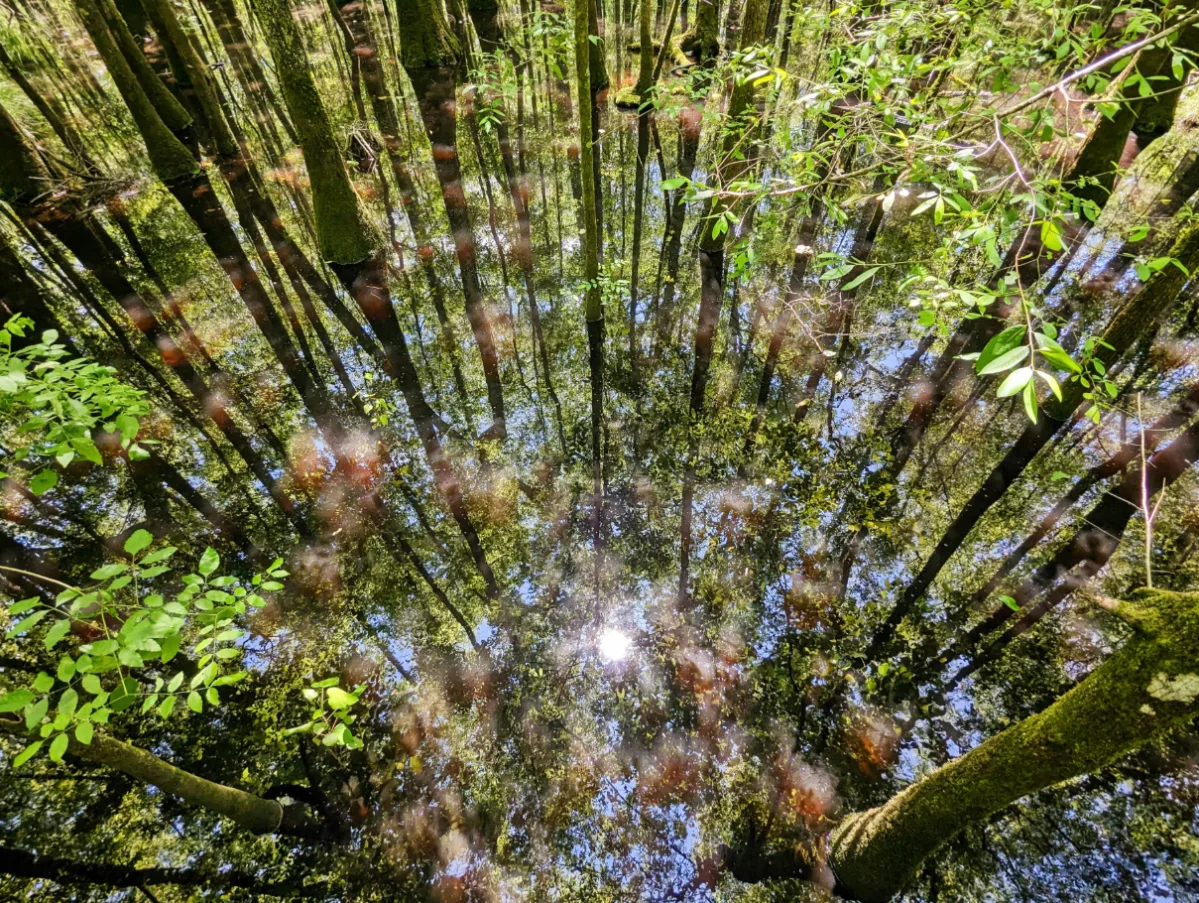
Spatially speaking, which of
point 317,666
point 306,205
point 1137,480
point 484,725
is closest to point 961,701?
point 1137,480

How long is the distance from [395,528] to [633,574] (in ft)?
7.81

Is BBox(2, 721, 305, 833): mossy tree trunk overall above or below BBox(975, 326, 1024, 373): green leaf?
below

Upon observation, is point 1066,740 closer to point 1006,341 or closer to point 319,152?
point 1006,341

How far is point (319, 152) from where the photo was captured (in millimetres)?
6766

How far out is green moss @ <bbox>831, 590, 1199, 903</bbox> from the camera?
1742 mm

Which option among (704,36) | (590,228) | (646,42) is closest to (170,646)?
(590,228)

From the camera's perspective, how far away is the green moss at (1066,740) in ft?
5.72

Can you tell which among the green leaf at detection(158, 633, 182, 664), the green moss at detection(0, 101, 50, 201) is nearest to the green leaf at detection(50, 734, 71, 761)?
the green leaf at detection(158, 633, 182, 664)

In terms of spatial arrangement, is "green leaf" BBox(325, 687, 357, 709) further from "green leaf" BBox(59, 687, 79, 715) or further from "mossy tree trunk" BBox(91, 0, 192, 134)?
"mossy tree trunk" BBox(91, 0, 192, 134)

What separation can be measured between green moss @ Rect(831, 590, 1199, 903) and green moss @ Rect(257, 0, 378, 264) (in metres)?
8.46

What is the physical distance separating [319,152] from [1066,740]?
8873 mm

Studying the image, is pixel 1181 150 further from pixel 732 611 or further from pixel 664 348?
pixel 732 611

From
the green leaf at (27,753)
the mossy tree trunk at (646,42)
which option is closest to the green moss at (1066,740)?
the green leaf at (27,753)

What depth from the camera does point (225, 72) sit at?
14.1 m
